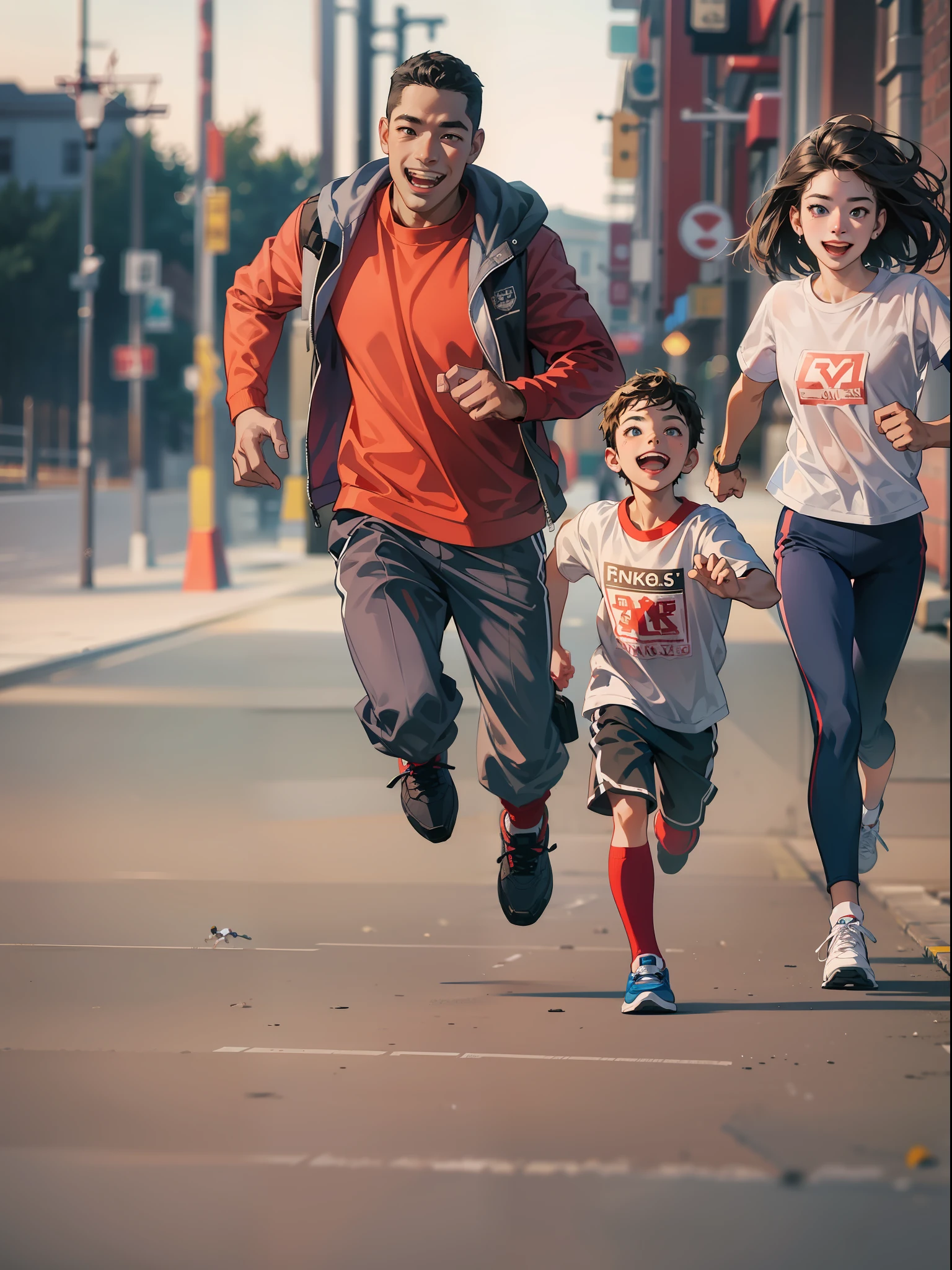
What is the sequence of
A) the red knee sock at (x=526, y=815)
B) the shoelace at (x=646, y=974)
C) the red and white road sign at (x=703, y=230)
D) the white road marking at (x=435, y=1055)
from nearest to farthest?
the red knee sock at (x=526, y=815)
the shoelace at (x=646, y=974)
the red and white road sign at (x=703, y=230)
the white road marking at (x=435, y=1055)

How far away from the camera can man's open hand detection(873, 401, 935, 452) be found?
3.35 metres

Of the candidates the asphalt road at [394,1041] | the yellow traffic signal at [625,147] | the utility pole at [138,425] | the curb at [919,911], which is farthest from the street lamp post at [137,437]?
the yellow traffic signal at [625,147]

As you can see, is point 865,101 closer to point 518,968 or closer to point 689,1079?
point 689,1079

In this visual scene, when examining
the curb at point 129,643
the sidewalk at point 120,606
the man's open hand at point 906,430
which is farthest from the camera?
the sidewalk at point 120,606

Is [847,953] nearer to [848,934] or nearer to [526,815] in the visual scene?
[848,934]

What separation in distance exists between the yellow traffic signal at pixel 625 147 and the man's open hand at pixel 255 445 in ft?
7.01

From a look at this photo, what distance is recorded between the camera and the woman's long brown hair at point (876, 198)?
359cm

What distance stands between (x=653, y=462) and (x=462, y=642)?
80 centimetres

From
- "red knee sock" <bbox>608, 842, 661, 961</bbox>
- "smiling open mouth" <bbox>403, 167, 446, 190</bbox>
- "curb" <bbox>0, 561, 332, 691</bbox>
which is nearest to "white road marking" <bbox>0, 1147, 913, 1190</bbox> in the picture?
"red knee sock" <bbox>608, 842, 661, 961</bbox>

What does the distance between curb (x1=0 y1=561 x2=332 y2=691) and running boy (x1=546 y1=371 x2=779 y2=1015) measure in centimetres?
2029

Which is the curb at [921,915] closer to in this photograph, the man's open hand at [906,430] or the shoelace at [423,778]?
the shoelace at [423,778]

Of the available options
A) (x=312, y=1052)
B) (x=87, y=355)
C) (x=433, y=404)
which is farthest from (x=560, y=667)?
(x=87, y=355)

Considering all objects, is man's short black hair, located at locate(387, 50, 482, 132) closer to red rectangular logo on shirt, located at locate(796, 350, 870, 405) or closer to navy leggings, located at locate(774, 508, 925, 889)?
red rectangular logo on shirt, located at locate(796, 350, 870, 405)

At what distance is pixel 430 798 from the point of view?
4508 millimetres
